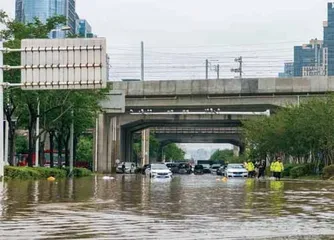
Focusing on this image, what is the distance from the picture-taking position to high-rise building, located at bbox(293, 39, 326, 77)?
88.7m

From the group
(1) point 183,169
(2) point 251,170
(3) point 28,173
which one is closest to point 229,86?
(2) point 251,170

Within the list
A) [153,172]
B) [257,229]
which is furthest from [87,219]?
[153,172]

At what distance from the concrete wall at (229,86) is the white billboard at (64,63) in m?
32.1

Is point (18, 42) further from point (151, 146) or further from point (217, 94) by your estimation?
point (151, 146)

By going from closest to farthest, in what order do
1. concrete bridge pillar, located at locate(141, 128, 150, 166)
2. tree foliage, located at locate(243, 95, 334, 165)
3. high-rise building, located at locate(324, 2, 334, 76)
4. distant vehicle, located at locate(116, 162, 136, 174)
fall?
1. tree foliage, located at locate(243, 95, 334, 165)
2. distant vehicle, located at locate(116, 162, 136, 174)
3. high-rise building, located at locate(324, 2, 334, 76)
4. concrete bridge pillar, located at locate(141, 128, 150, 166)

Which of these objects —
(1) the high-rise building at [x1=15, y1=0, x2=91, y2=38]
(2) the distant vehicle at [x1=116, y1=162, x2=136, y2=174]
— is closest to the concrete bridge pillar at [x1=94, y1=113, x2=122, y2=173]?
(2) the distant vehicle at [x1=116, y1=162, x2=136, y2=174]

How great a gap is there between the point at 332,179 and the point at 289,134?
9248 mm

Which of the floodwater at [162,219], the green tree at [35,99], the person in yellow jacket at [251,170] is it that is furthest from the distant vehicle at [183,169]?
the floodwater at [162,219]

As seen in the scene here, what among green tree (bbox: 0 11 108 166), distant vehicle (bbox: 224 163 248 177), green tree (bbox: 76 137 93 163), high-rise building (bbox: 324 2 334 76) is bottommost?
distant vehicle (bbox: 224 163 248 177)

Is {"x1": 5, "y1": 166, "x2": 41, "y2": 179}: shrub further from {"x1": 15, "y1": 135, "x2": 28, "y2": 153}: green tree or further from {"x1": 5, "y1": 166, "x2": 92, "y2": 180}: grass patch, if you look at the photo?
{"x1": 15, "y1": 135, "x2": 28, "y2": 153}: green tree

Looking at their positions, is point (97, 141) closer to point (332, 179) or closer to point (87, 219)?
point (332, 179)

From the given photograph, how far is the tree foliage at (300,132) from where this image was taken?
49.2 meters

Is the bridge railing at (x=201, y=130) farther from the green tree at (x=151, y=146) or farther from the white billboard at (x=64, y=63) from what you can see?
the white billboard at (x=64, y=63)

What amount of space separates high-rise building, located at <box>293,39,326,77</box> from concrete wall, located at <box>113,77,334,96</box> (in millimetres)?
23465
